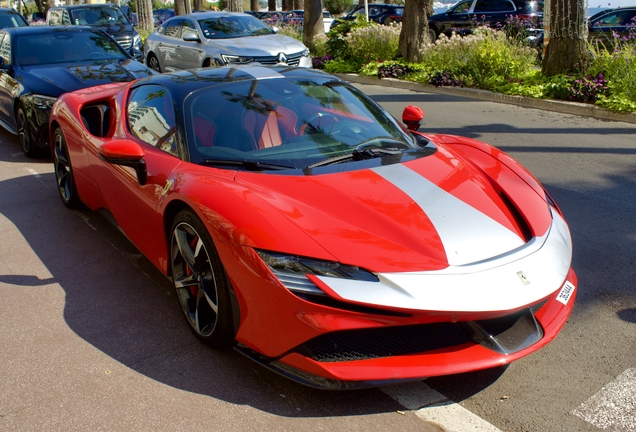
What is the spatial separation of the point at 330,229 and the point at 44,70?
261 inches

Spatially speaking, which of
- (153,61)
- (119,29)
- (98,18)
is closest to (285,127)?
(153,61)

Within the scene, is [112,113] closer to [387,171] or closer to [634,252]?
[387,171]

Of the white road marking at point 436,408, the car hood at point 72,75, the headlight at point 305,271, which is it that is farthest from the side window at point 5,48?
the white road marking at point 436,408

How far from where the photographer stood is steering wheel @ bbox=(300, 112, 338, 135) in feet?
13.0

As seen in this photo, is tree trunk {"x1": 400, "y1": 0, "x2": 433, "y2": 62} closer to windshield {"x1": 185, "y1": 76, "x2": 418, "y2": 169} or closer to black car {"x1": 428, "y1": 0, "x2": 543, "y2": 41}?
black car {"x1": 428, "y1": 0, "x2": 543, "y2": 41}

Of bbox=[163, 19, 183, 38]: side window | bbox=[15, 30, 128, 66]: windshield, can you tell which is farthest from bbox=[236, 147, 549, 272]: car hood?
bbox=[163, 19, 183, 38]: side window

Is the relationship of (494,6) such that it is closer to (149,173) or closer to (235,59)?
(235,59)

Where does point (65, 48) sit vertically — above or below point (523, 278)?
above

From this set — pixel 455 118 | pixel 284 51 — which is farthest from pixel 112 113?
pixel 284 51

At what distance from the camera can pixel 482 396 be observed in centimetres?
299

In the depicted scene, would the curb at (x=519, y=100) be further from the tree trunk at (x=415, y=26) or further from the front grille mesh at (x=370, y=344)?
the front grille mesh at (x=370, y=344)

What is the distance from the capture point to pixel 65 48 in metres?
Answer: 9.02

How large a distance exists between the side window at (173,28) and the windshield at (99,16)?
11.6ft

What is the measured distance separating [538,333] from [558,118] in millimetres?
7561
